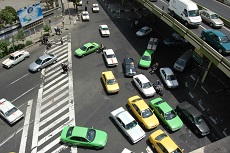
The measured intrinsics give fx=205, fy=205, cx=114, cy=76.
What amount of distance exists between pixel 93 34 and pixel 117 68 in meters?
13.1

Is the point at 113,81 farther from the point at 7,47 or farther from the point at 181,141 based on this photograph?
the point at 7,47

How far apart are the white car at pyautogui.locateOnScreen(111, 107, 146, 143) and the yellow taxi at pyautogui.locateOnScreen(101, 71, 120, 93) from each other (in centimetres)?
494

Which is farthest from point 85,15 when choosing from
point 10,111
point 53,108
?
point 10,111

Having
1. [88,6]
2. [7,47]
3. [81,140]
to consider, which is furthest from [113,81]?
[88,6]

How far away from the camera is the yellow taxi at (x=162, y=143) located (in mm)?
21819

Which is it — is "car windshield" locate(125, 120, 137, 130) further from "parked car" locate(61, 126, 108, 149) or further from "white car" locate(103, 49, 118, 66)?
"white car" locate(103, 49, 118, 66)

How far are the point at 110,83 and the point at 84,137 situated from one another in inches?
387

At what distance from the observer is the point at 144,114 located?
84.0 feet

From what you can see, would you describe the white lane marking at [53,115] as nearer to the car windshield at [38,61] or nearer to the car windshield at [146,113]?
the car windshield at [38,61]

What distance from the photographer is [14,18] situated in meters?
42.7

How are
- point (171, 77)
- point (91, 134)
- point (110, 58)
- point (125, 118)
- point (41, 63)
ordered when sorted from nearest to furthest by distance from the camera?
point (91, 134), point (125, 118), point (171, 77), point (41, 63), point (110, 58)

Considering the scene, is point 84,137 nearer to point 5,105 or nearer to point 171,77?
point 5,105

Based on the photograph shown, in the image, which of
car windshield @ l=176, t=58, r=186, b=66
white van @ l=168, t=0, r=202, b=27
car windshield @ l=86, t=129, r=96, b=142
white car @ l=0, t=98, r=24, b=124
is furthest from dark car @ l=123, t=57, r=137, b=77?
white car @ l=0, t=98, r=24, b=124

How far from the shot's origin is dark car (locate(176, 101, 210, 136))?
24.5 metres
